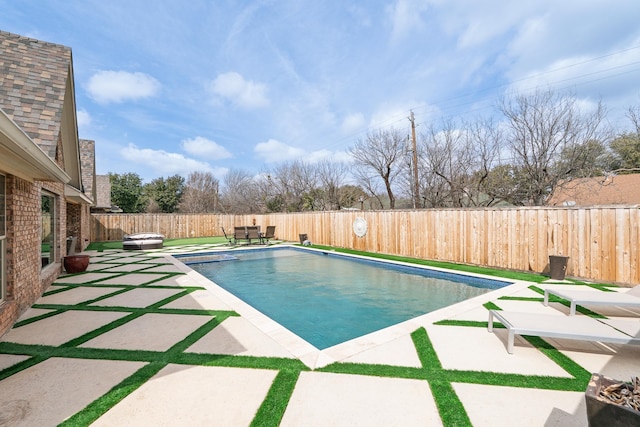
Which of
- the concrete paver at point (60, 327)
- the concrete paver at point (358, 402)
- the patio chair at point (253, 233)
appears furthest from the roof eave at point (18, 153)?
the patio chair at point (253, 233)

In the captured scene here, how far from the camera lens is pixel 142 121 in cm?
1948

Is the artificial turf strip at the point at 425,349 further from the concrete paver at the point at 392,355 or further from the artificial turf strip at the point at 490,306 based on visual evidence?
the artificial turf strip at the point at 490,306

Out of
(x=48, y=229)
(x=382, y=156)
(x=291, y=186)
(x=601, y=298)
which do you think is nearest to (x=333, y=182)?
(x=291, y=186)

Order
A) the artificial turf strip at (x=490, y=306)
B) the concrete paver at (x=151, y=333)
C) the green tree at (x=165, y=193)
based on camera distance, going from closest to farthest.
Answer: the concrete paver at (x=151, y=333) < the artificial turf strip at (x=490, y=306) < the green tree at (x=165, y=193)

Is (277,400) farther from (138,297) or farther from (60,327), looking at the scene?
(138,297)

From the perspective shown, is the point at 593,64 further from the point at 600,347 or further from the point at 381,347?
the point at 381,347

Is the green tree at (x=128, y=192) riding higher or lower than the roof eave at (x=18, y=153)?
higher

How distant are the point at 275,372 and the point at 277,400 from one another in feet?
1.38

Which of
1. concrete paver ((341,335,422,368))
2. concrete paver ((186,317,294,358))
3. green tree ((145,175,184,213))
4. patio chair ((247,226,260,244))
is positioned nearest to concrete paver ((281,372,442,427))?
concrete paver ((341,335,422,368))

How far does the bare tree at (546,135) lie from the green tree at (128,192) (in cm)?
3555

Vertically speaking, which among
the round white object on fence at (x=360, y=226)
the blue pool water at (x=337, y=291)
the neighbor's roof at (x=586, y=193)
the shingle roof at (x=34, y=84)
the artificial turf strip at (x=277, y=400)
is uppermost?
the shingle roof at (x=34, y=84)

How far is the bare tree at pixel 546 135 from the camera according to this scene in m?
9.99

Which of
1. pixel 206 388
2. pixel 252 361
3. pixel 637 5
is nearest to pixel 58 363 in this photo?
pixel 206 388

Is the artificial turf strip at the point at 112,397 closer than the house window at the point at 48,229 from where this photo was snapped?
Yes
